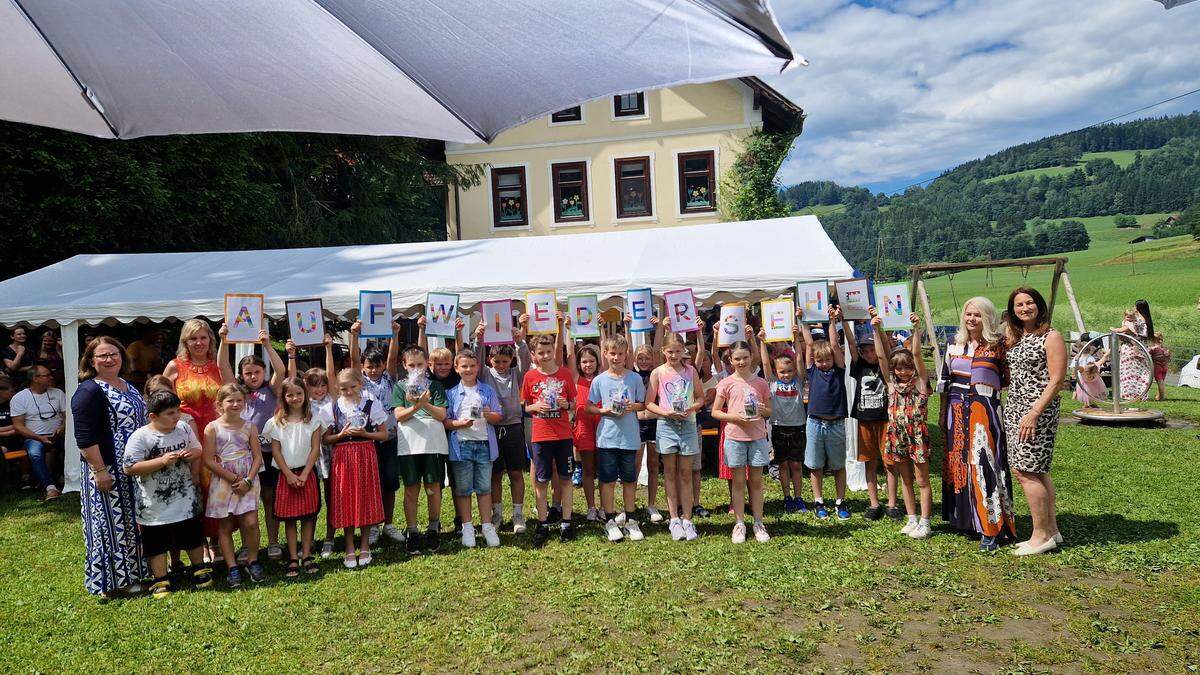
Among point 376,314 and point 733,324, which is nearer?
point 733,324

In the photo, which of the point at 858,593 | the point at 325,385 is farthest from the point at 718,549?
the point at 325,385

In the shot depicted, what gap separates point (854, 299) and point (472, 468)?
3787 millimetres

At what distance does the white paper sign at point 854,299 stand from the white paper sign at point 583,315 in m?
2.28

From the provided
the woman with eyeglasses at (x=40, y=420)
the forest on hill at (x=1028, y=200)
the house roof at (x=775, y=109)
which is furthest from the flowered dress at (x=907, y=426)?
the forest on hill at (x=1028, y=200)

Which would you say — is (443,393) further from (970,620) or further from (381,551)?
(970,620)

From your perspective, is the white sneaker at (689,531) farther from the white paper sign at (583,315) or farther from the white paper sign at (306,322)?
the white paper sign at (306,322)

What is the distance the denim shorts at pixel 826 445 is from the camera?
711 centimetres

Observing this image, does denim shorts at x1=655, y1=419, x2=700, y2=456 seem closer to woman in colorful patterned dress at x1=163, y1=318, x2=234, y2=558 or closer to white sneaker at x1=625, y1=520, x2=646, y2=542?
white sneaker at x1=625, y1=520, x2=646, y2=542

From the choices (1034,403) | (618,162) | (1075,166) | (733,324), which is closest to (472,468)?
(733,324)

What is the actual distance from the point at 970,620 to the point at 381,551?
425 centimetres

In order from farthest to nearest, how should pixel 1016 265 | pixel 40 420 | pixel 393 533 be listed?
pixel 1016 265 < pixel 40 420 < pixel 393 533

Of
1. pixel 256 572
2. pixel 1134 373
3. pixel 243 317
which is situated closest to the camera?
pixel 256 572

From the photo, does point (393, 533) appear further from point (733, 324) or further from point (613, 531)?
point (733, 324)

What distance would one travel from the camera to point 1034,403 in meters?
5.47
